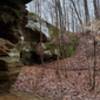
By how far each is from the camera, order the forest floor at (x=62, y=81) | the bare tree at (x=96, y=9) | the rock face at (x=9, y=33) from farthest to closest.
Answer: the bare tree at (x=96, y=9)
the forest floor at (x=62, y=81)
the rock face at (x=9, y=33)

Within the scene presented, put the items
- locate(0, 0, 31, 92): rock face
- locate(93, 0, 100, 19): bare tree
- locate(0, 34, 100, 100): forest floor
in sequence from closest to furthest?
locate(0, 0, 31, 92): rock face, locate(0, 34, 100, 100): forest floor, locate(93, 0, 100, 19): bare tree

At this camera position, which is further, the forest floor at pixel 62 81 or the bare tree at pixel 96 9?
the bare tree at pixel 96 9

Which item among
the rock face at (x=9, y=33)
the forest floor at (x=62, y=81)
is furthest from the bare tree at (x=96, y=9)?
the rock face at (x=9, y=33)

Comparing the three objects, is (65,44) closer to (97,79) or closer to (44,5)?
(44,5)

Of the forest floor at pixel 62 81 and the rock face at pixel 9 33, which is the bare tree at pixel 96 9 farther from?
the rock face at pixel 9 33

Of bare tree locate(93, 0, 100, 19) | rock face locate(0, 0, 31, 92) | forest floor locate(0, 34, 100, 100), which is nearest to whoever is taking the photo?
rock face locate(0, 0, 31, 92)

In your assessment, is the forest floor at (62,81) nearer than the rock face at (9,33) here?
No

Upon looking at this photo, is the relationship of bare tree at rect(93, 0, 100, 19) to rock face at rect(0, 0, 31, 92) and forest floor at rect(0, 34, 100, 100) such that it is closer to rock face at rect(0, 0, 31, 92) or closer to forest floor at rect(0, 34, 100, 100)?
forest floor at rect(0, 34, 100, 100)

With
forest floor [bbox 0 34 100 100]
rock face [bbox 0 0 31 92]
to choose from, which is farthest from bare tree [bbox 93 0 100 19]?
rock face [bbox 0 0 31 92]

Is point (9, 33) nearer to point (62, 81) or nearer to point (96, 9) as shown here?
point (62, 81)

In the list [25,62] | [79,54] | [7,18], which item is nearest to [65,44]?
[79,54]

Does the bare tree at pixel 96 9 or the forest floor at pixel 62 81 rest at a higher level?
the bare tree at pixel 96 9

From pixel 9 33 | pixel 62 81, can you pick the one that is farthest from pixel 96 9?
pixel 9 33

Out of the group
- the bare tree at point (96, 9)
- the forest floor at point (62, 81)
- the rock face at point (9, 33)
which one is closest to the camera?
the rock face at point (9, 33)
